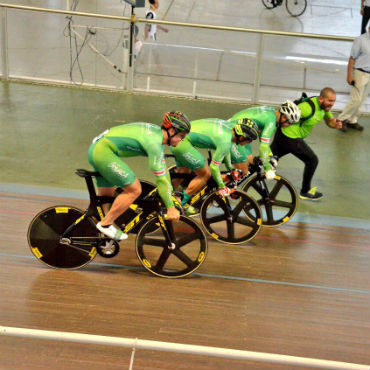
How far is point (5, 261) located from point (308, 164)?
3943 mm

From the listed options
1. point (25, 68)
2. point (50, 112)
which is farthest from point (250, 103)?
point (25, 68)

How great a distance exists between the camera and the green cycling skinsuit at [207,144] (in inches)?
211

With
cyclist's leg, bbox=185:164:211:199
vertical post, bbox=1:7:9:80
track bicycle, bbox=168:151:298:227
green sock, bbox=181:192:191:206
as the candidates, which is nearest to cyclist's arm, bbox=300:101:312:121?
track bicycle, bbox=168:151:298:227

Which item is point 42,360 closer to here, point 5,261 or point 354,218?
point 5,261

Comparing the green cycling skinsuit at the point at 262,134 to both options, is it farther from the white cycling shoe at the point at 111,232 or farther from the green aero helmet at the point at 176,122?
the white cycling shoe at the point at 111,232

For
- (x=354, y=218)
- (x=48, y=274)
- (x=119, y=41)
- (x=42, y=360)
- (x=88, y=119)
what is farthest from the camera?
(x=119, y=41)

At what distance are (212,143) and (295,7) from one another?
622 inches

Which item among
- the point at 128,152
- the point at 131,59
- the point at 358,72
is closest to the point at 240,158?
the point at 128,152

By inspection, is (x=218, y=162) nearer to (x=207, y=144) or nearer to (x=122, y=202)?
(x=207, y=144)

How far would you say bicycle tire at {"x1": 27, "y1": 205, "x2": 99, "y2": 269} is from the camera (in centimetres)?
469

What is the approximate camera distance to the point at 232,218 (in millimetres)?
5676

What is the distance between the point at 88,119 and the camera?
958cm

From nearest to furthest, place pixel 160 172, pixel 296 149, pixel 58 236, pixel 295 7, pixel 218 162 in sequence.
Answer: pixel 160 172
pixel 58 236
pixel 218 162
pixel 296 149
pixel 295 7

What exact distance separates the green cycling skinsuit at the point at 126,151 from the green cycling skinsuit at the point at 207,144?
96 centimetres
